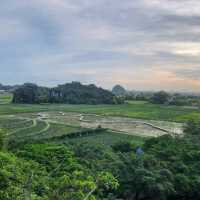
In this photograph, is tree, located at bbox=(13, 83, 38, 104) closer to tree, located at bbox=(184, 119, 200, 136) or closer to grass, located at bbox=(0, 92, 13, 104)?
grass, located at bbox=(0, 92, 13, 104)

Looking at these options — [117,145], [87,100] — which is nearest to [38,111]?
[87,100]

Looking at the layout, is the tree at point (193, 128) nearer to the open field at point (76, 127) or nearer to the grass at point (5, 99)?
the open field at point (76, 127)

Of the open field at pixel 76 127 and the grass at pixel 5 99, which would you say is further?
the grass at pixel 5 99

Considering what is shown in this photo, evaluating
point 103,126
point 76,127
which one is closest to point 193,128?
point 103,126

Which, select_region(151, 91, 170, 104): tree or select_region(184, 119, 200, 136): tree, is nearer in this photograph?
select_region(184, 119, 200, 136): tree

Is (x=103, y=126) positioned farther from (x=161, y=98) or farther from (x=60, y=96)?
(x=60, y=96)

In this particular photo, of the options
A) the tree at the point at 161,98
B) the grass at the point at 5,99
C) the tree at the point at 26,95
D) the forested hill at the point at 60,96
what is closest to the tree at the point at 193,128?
the tree at the point at 161,98

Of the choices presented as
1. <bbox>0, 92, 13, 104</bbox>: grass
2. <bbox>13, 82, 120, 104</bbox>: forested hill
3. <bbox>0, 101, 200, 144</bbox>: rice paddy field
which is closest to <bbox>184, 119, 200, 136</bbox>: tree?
<bbox>0, 101, 200, 144</bbox>: rice paddy field

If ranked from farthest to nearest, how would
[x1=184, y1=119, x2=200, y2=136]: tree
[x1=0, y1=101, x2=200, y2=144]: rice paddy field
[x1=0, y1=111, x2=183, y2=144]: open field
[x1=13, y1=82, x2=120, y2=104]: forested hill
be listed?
[x1=13, y1=82, x2=120, y2=104]: forested hill, [x1=0, y1=111, x2=183, y2=144]: open field, [x1=0, y1=101, x2=200, y2=144]: rice paddy field, [x1=184, y1=119, x2=200, y2=136]: tree
